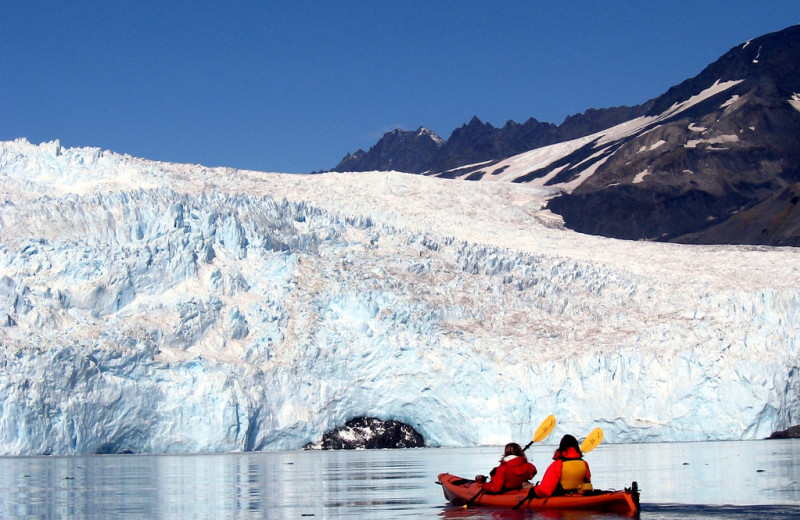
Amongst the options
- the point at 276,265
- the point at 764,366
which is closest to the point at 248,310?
the point at 276,265

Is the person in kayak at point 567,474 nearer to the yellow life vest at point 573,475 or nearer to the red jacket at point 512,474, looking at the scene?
the yellow life vest at point 573,475

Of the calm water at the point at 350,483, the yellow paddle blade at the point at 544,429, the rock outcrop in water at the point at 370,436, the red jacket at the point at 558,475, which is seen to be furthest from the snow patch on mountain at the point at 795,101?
the red jacket at the point at 558,475

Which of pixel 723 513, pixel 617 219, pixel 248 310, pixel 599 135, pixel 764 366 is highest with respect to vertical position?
pixel 599 135

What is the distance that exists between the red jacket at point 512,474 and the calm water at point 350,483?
391 mm

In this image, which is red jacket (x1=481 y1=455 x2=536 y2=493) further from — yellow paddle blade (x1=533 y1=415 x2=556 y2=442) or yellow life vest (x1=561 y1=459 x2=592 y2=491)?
yellow paddle blade (x1=533 y1=415 x2=556 y2=442)

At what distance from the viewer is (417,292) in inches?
1308

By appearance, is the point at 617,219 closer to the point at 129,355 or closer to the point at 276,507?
the point at 129,355

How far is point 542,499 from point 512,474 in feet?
2.94

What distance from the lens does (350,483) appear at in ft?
60.5

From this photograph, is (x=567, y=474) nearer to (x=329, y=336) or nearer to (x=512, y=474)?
(x=512, y=474)

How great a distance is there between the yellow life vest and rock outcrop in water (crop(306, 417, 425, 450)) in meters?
18.1

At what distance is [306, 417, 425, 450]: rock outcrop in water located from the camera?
100.0 feet

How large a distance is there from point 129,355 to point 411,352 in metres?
8.62

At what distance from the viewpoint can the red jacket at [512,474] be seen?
45.4ft
